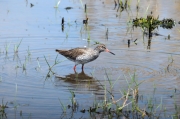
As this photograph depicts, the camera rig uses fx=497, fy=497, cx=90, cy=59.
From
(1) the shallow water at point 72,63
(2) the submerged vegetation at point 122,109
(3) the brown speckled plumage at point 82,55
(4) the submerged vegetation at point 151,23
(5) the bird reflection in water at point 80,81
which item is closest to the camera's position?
(2) the submerged vegetation at point 122,109

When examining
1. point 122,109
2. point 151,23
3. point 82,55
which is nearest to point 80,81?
point 82,55

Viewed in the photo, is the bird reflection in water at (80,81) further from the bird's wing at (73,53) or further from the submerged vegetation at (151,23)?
the submerged vegetation at (151,23)

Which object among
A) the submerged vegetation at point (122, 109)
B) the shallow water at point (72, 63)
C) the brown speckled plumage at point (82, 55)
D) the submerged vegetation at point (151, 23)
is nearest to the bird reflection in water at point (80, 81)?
the shallow water at point (72, 63)

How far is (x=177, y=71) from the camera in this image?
1051cm

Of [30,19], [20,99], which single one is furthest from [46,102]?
[30,19]

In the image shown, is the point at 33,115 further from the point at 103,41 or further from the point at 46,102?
the point at 103,41

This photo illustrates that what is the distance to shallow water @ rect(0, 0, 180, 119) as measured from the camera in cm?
852

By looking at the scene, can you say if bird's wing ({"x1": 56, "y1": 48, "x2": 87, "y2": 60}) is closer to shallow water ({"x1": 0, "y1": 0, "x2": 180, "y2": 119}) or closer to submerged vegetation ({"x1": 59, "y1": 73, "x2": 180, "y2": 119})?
shallow water ({"x1": 0, "y1": 0, "x2": 180, "y2": 119})

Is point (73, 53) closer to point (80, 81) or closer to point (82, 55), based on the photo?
point (82, 55)

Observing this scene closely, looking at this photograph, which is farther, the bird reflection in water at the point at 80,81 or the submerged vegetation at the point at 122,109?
the bird reflection in water at the point at 80,81

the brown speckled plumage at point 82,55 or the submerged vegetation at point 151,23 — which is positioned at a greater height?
the submerged vegetation at point 151,23

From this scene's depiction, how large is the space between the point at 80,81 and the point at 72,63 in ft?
6.12

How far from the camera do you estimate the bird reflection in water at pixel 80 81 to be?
370 inches

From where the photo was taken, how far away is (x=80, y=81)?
32.7 ft
